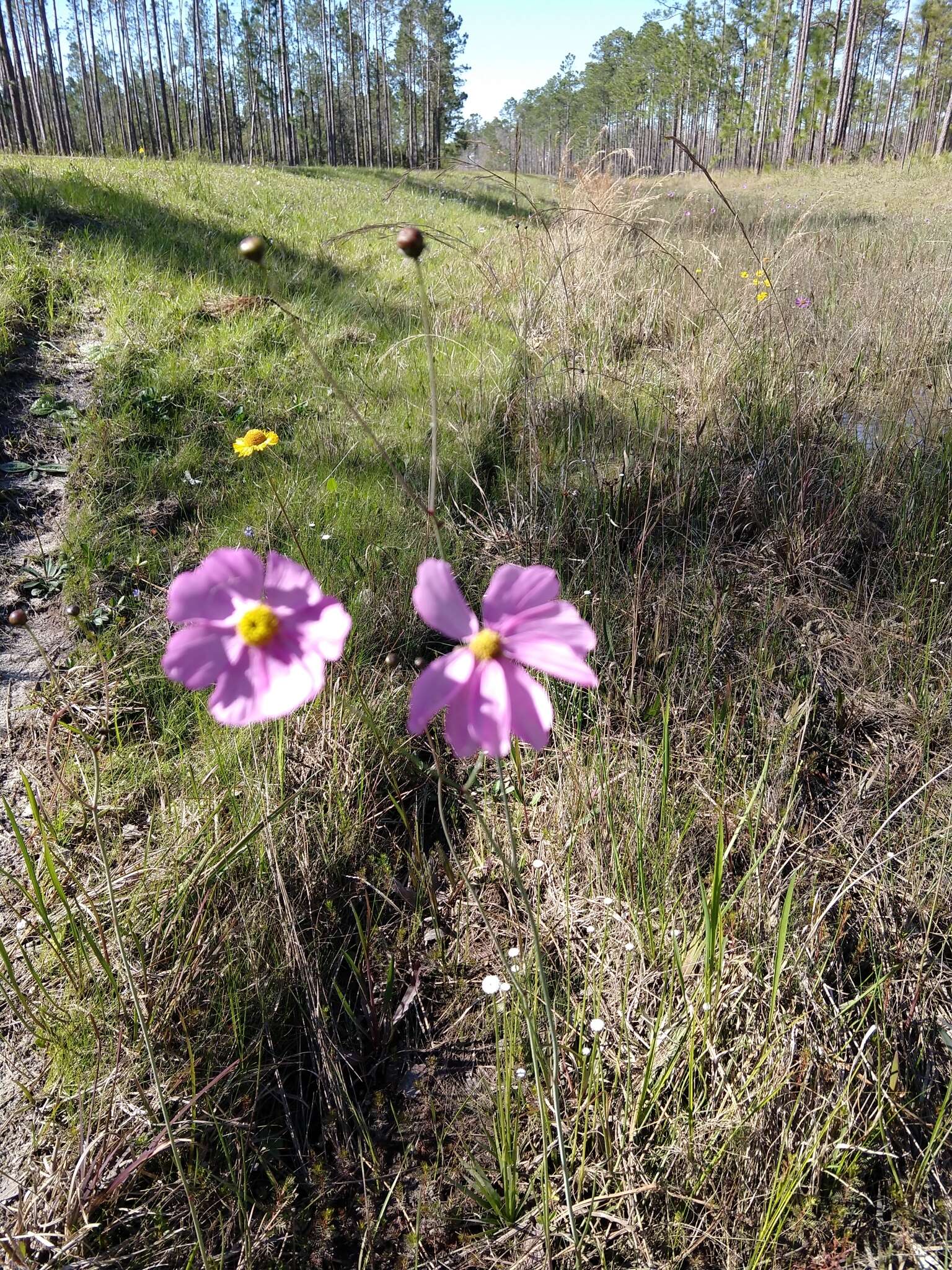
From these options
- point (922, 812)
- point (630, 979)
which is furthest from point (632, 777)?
point (922, 812)

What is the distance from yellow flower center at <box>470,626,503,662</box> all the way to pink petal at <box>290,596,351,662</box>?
112mm

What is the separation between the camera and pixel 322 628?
61cm

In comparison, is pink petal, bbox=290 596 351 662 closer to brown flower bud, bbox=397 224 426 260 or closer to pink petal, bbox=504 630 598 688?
pink petal, bbox=504 630 598 688

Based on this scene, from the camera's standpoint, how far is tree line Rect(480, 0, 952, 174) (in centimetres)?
2264

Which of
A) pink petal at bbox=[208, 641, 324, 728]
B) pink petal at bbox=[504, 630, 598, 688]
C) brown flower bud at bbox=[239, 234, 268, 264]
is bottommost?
pink petal at bbox=[208, 641, 324, 728]

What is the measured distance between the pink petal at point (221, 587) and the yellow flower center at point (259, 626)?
2 centimetres

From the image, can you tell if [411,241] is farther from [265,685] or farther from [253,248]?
[265,685]

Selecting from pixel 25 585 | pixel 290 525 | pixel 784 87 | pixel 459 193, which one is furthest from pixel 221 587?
pixel 784 87

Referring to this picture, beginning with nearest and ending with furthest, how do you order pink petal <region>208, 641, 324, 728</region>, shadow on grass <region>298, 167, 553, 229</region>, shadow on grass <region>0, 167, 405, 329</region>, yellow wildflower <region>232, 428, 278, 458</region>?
pink petal <region>208, 641, 324, 728</region> < yellow wildflower <region>232, 428, 278, 458</region> < shadow on grass <region>0, 167, 405, 329</region> < shadow on grass <region>298, 167, 553, 229</region>

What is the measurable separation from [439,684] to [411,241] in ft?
1.42

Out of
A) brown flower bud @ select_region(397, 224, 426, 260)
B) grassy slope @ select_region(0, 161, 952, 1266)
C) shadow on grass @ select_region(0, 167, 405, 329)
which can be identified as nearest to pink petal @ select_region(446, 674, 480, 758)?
grassy slope @ select_region(0, 161, 952, 1266)

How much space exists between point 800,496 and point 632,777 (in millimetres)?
1257

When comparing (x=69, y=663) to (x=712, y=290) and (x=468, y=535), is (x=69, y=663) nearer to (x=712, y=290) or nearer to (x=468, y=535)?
(x=468, y=535)

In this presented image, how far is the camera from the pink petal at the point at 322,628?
1.93ft
